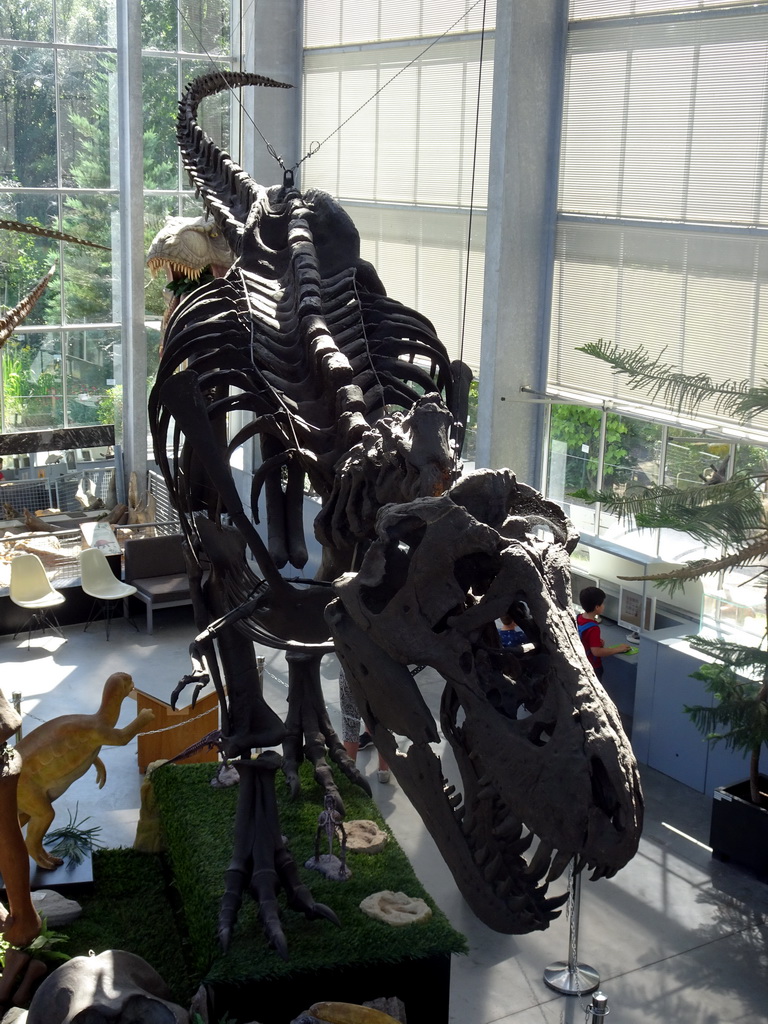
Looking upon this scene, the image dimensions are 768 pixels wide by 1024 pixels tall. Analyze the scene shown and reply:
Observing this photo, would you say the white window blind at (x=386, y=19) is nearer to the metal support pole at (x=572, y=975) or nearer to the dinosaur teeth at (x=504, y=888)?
the metal support pole at (x=572, y=975)

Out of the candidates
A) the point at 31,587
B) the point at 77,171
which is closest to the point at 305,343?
the point at 31,587

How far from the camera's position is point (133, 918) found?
6344 millimetres

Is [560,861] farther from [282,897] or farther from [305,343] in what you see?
[282,897]

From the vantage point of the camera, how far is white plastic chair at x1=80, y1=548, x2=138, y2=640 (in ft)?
38.1

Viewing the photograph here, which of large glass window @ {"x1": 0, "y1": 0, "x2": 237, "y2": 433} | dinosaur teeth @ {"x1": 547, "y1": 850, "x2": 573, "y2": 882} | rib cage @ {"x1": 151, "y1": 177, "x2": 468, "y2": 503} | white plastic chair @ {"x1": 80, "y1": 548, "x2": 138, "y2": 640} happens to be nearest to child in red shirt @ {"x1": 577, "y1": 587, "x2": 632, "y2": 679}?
rib cage @ {"x1": 151, "y1": 177, "x2": 468, "y2": 503}

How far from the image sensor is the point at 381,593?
3.26 metres

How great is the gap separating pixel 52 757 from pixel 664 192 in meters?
6.63

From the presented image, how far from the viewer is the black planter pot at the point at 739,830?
7.30 meters

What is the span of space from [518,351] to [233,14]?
7818 millimetres

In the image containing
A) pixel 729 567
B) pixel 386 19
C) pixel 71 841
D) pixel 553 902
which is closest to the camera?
pixel 553 902

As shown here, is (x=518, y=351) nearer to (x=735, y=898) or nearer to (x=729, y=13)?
(x=729, y=13)

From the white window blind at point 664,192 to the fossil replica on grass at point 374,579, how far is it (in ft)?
11.4

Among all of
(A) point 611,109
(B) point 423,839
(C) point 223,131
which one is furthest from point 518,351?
(C) point 223,131

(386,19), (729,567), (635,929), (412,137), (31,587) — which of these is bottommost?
(635,929)
